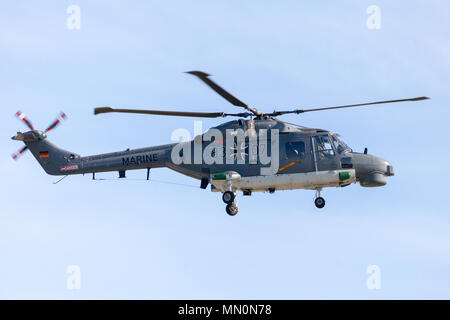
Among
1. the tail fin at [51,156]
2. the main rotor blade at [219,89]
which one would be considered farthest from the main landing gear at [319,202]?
the tail fin at [51,156]

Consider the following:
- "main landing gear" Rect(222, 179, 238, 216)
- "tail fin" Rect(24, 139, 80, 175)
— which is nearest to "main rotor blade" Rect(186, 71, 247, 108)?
"main landing gear" Rect(222, 179, 238, 216)

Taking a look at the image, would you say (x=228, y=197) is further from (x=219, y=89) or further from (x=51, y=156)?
Result: (x=51, y=156)

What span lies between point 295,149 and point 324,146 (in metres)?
1.24

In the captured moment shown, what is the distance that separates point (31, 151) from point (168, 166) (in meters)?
7.20

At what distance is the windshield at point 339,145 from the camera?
105ft

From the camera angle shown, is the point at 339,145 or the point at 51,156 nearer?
the point at 339,145

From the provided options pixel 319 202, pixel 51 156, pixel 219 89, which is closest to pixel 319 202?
pixel 319 202

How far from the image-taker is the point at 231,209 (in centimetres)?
3169

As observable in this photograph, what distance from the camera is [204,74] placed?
1046 inches

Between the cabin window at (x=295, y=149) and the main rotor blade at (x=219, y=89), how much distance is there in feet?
8.62

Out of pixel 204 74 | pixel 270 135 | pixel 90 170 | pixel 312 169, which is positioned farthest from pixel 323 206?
pixel 90 170

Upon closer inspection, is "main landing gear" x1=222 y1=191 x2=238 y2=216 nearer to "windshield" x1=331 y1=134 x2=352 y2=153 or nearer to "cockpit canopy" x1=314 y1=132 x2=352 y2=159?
"cockpit canopy" x1=314 y1=132 x2=352 y2=159
